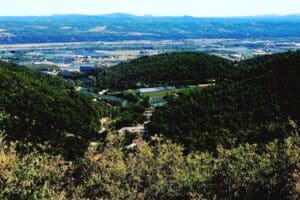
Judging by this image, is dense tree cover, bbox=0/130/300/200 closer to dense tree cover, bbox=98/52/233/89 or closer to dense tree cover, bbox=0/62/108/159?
dense tree cover, bbox=0/62/108/159

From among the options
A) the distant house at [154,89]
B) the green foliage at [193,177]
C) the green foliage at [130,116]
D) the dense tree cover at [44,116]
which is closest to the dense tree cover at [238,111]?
the green foliage at [130,116]

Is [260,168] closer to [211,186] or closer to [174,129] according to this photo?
[211,186]

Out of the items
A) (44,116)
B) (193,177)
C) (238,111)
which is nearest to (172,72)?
(44,116)

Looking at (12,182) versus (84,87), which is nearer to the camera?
(12,182)

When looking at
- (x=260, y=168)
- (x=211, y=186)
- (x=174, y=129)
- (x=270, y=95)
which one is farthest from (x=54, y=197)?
(x=270, y=95)

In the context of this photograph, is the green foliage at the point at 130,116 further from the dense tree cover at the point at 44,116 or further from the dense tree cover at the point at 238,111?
the dense tree cover at the point at 238,111

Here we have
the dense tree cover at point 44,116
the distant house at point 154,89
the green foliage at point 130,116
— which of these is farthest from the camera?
the distant house at point 154,89
